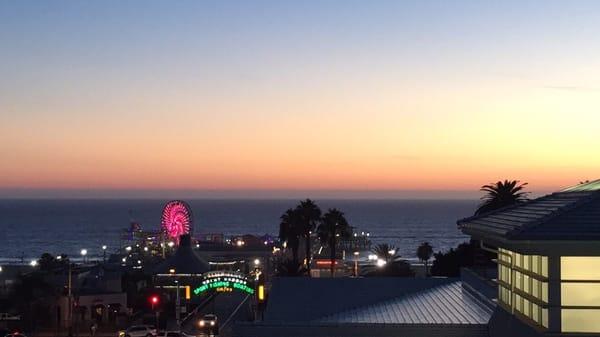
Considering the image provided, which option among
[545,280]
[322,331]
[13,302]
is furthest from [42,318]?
[545,280]

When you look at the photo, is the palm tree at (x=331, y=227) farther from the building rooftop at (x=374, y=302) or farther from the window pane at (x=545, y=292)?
the window pane at (x=545, y=292)

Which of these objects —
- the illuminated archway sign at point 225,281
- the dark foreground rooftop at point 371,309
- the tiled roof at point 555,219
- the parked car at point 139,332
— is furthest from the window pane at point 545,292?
the parked car at point 139,332

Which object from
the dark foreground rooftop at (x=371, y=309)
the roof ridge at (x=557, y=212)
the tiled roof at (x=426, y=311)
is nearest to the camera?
the roof ridge at (x=557, y=212)

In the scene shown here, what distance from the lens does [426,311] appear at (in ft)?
121

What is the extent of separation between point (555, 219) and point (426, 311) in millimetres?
14818

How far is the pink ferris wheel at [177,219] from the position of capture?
11475cm

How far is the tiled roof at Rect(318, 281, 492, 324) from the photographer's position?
3369 cm

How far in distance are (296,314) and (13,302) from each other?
33.3 metres

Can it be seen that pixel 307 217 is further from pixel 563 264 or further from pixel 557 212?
pixel 563 264

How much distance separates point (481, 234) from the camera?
27891 mm

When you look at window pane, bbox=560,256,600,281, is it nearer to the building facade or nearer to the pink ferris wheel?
the building facade

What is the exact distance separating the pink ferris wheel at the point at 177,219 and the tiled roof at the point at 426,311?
7411 cm

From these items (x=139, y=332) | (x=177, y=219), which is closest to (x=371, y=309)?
(x=139, y=332)

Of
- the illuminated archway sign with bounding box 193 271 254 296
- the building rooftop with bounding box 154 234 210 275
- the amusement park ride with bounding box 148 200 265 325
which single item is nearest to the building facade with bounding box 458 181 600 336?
the amusement park ride with bounding box 148 200 265 325
